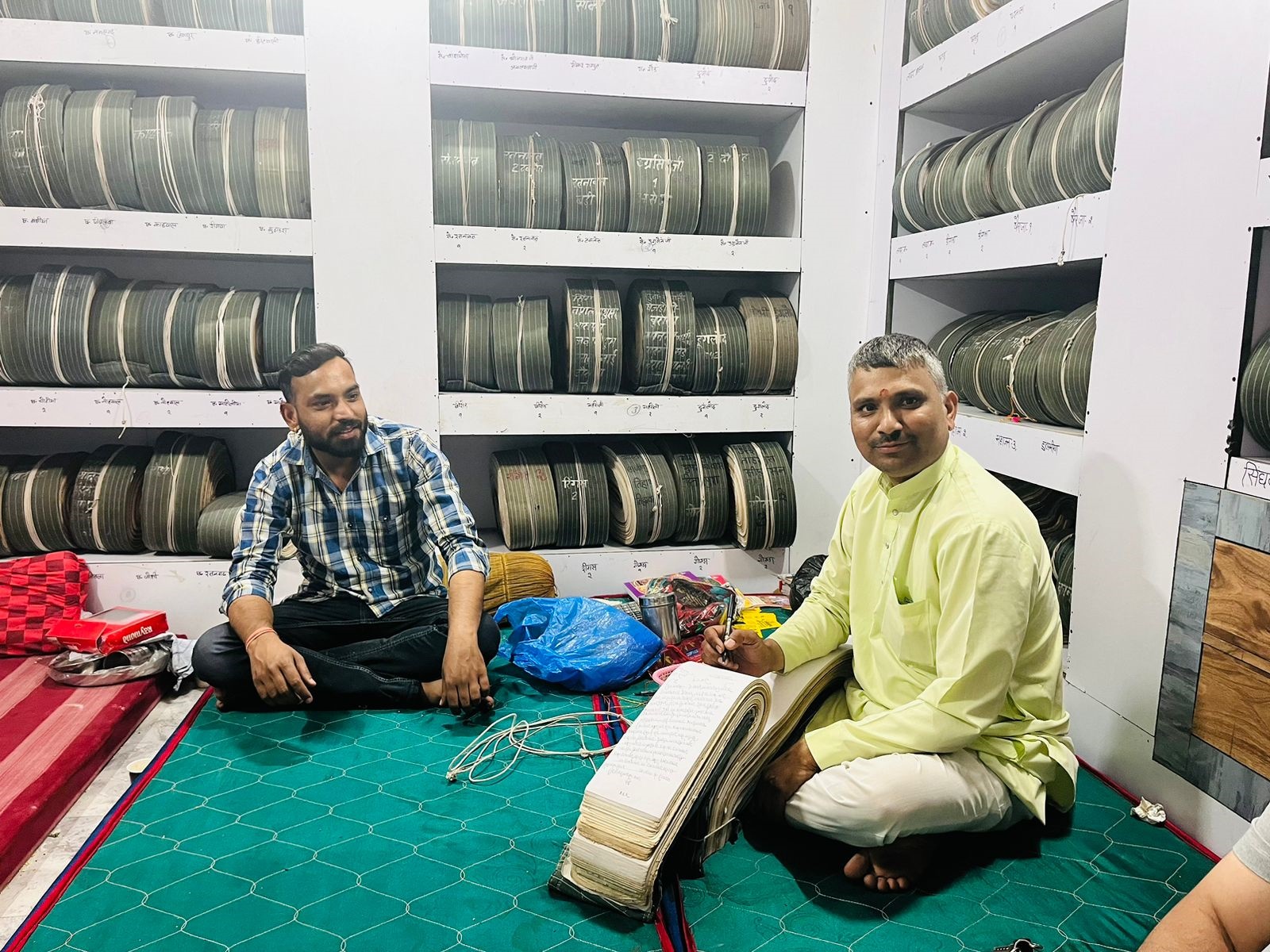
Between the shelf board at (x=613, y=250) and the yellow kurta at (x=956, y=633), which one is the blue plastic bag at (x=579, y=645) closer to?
the yellow kurta at (x=956, y=633)

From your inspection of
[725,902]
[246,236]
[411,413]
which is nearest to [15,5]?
[246,236]

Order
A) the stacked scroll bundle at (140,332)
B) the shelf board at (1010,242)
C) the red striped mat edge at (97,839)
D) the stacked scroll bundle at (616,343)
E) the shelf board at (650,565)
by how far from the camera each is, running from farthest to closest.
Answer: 1. the shelf board at (650,565)
2. the stacked scroll bundle at (616,343)
3. the stacked scroll bundle at (140,332)
4. the shelf board at (1010,242)
5. the red striped mat edge at (97,839)

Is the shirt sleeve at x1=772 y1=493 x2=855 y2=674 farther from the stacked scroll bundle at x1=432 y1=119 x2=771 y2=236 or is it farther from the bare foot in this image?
the stacked scroll bundle at x1=432 y1=119 x2=771 y2=236

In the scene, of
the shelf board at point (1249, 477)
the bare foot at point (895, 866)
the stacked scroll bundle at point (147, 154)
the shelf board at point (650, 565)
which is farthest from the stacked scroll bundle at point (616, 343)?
the bare foot at point (895, 866)

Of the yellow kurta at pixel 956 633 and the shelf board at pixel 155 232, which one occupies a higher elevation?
the shelf board at pixel 155 232

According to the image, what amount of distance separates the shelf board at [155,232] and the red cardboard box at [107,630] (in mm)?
1468

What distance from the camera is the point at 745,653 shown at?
93.5 inches

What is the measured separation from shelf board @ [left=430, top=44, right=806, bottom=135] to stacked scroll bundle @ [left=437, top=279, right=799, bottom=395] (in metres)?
0.78

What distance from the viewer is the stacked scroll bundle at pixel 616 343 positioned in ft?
12.9

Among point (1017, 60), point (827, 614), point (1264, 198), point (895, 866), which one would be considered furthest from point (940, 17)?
point (895, 866)

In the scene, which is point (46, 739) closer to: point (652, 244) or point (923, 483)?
point (923, 483)

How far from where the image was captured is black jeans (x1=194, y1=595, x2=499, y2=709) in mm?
2910

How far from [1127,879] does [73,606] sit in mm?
3667

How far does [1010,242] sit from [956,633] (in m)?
1.70
